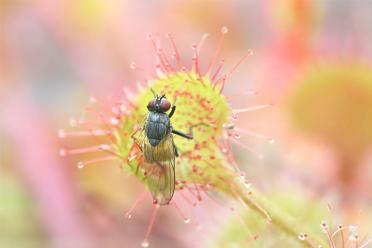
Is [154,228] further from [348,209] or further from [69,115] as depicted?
[69,115]

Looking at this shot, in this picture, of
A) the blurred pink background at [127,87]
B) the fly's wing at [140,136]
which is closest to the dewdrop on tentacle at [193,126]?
the fly's wing at [140,136]

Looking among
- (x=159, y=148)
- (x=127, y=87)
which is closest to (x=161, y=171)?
(x=159, y=148)

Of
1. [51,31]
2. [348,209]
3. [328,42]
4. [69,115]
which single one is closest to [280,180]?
[348,209]

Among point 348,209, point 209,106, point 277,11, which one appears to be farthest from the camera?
point 277,11

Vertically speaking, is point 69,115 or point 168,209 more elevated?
point 69,115

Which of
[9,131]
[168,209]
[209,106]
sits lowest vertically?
[209,106]

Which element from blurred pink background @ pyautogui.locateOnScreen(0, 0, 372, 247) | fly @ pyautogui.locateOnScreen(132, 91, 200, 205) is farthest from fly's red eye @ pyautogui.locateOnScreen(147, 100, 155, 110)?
blurred pink background @ pyautogui.locateOnScreen(0, 0, 372, 247)

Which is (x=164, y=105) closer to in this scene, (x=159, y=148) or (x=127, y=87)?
(x=159, y=148)
